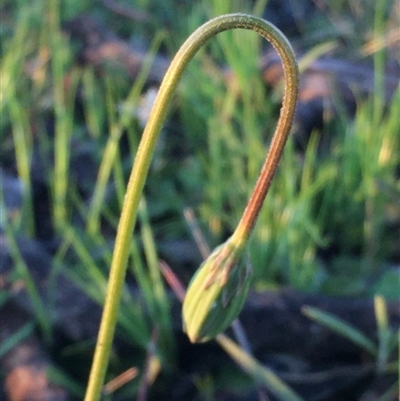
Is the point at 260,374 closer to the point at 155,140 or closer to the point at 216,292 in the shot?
the point at 216,292

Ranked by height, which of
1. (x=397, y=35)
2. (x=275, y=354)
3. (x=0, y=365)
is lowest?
(x=275, y=354)

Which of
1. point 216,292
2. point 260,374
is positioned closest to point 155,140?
point 216,292

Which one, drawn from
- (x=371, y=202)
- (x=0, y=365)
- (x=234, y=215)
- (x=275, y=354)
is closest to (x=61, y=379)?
(x=0, y=365)

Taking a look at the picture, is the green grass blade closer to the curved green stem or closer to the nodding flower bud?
the nodding flower bud

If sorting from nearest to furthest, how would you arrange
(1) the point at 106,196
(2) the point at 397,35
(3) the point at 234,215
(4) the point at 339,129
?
1. (3) the point at 234,215
2. (1) the point at 106,196
3. (4) the point at 339,129
4. (2) the point at 397,35

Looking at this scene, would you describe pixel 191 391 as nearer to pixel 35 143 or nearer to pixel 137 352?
pixel 137 352

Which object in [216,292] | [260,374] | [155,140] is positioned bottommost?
[260,374]
